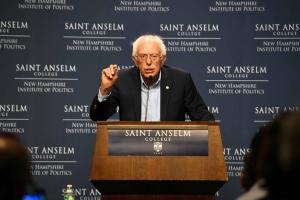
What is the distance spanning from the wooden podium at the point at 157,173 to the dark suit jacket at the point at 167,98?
2.85 ft

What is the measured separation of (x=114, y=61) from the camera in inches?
278

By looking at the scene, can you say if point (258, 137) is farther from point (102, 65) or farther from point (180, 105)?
point (102, 65)

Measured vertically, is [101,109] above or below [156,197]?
above

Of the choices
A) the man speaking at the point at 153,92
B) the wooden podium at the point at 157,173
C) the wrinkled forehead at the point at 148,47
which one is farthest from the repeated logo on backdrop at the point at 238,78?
the wooden podium at the point at 157,173

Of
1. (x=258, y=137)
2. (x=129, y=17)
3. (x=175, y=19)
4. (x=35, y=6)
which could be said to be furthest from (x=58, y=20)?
(x=258, y=137)

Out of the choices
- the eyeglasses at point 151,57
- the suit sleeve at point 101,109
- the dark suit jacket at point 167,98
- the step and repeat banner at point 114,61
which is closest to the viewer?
the suit sleeve at point 101,109

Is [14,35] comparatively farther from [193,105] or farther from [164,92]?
[193,105]

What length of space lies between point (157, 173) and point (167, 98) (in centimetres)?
112

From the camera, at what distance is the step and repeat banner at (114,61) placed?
698 centimetres

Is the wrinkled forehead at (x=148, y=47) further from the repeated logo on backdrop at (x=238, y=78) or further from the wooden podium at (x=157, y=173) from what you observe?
the repeated logo on backdrop at (x=238, y=78)

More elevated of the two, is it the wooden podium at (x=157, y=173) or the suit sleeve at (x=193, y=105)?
the suit sleeve at (x=193, y=105)

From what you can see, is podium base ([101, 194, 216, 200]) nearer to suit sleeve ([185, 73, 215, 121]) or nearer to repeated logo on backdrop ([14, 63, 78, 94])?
suit sleeve ([185, 73, 215, 121])

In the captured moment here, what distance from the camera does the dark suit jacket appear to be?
16.0 feet

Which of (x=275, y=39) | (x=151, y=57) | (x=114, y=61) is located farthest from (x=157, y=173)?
(x=275, y=39)
